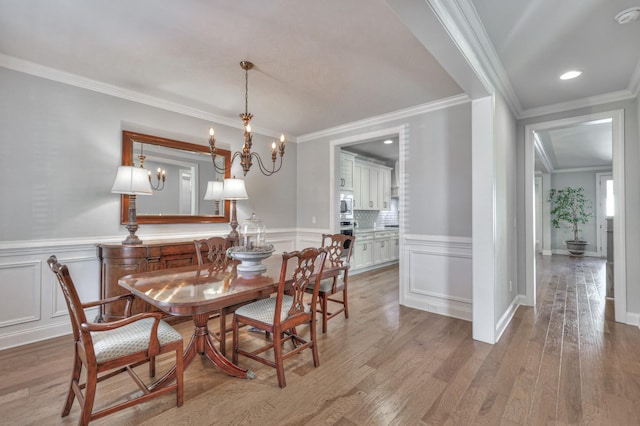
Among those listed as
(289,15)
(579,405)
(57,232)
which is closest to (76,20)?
(289,15)

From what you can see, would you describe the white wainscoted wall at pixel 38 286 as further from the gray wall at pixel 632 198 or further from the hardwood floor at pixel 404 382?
the gray wall at pixel 632 198

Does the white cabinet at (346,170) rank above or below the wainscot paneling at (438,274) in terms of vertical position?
above

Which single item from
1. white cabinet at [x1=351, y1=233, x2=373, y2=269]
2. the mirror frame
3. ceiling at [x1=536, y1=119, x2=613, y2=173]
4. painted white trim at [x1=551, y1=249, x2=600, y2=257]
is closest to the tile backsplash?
white cabinet at [x1=351, y1=233, x2=373, y2=269]

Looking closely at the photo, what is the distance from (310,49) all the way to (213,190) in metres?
2.26

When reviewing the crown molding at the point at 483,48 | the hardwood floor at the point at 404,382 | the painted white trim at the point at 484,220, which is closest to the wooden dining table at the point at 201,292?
the hardwood floor at the point at 404,382

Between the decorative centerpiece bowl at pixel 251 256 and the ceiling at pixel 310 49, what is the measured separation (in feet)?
5.27

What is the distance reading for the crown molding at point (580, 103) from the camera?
10.3ft

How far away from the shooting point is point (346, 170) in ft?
18.9

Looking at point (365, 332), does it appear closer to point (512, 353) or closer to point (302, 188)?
point (512, 353)

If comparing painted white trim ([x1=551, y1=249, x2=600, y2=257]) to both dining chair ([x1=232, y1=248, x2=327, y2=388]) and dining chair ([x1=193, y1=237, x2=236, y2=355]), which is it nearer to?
dining chair ([x1=232, y1=248, x2=327, y2=388])

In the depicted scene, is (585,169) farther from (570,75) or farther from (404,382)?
(404,382)

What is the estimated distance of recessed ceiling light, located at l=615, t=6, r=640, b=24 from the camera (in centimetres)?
187

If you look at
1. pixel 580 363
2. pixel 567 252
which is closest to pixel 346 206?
pixel 580 363

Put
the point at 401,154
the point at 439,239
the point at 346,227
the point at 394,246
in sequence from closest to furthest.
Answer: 1. the point at 439,239
2. the point at 401,154
3. the point at 346,227
4. the point at 394,246
